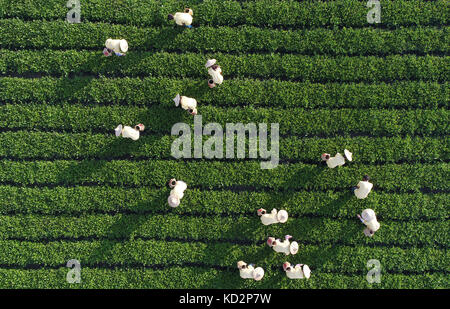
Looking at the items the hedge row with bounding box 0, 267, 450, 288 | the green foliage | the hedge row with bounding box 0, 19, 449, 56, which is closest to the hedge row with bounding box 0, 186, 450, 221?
the green foliage

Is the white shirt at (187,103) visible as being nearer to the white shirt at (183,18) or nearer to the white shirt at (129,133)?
the white shirt at (129,133)

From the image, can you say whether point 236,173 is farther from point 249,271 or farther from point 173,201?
point 249,271

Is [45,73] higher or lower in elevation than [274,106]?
higher

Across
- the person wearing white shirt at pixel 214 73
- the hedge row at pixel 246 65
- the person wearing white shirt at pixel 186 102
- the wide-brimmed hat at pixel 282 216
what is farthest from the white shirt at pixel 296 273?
the person wearing white shirt at pixel 214 73

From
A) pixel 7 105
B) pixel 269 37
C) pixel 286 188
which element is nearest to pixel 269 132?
pixel 286 188

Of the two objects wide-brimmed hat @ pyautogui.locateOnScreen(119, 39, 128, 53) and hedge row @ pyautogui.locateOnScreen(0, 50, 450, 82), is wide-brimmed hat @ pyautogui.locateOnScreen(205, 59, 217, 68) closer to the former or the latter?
hedge row @ pyautogui.locateOnScreen(0, 50, 450, 82)
